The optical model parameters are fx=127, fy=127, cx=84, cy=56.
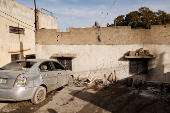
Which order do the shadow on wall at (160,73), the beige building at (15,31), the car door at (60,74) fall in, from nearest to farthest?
the car door at (60,74)
the shadow on wall at (160,73)
the beige building at (15,31)

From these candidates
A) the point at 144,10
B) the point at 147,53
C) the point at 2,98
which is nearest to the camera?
the point at 2,98

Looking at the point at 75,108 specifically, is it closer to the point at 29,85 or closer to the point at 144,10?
the point at 29,85

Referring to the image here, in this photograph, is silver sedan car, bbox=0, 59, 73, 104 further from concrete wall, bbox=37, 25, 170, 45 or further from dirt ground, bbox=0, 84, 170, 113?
concrete wall, bbox=37, 25, 170, 45

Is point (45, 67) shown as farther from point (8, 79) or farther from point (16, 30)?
point (16, 30)

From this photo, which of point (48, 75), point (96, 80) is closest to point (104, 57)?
point (96, 80)

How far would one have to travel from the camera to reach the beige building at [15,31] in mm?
11031

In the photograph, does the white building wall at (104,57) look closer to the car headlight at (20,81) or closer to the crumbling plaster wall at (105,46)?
the crumbling plaster wall at (105,46)

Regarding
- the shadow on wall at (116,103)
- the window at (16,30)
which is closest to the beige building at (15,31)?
the window at (16,30)

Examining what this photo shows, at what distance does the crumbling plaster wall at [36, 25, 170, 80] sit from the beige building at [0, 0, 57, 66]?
2080 mm

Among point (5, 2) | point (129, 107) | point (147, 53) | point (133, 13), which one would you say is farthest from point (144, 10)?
point (129, 107)

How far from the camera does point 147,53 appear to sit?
23.6 ft

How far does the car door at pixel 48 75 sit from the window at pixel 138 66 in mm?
Answer: 4731

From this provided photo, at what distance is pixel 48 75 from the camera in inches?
195

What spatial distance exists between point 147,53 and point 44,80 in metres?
5.74
